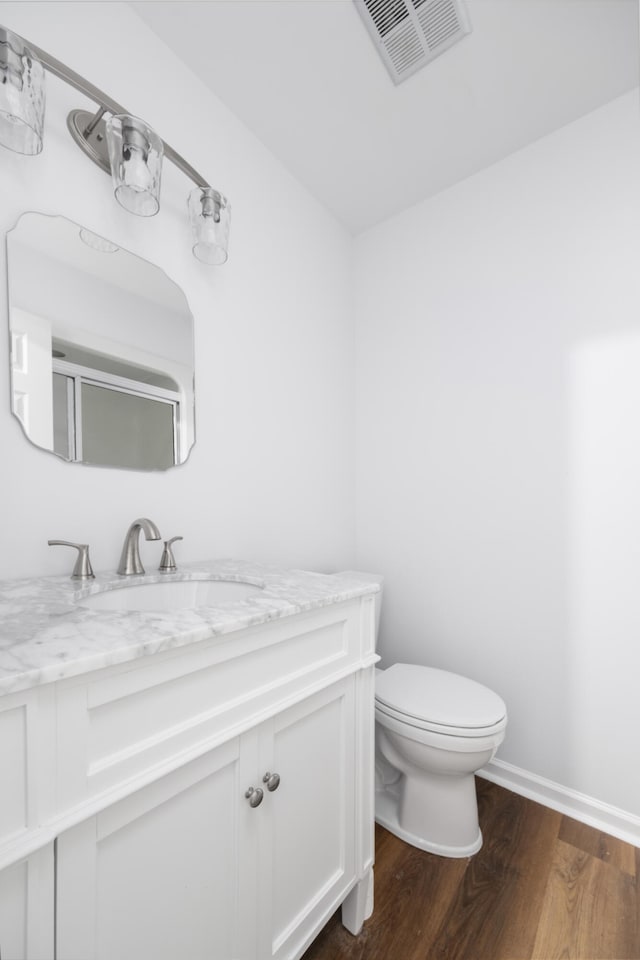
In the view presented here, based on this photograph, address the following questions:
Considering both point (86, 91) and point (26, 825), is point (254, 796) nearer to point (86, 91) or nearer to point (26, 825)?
point (26, 825)

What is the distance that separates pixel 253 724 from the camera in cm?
78

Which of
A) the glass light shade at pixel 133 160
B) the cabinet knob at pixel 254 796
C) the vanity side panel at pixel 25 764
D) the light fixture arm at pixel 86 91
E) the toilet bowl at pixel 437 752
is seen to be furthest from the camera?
the toilet bowl at pixel 437 752

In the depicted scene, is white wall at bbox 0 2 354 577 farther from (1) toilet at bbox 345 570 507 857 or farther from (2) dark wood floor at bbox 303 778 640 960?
(2) dark wood floor at bbox 303 778 640 960

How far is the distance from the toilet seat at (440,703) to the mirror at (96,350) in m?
1.02

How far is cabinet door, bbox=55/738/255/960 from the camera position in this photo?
1.87ft

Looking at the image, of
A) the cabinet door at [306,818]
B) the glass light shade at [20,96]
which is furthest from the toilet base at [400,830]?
the glass light shade at [20,96]

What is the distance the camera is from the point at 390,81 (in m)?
1.43

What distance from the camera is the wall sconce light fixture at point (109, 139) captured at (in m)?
0.85

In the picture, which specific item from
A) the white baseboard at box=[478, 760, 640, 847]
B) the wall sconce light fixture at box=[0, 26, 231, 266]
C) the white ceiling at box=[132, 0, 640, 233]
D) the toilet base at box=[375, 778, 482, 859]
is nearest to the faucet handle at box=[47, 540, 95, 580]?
the wall sconce light fixture at box=[0, 26, 231, 266]

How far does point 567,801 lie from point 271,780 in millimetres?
1285

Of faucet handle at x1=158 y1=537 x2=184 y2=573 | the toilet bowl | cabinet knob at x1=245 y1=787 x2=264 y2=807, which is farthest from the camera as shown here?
the toilet bowl

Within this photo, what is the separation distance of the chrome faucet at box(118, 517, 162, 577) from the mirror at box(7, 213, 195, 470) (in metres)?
0.19

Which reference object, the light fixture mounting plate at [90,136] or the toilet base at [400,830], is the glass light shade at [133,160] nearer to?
the light fixture mounting plate at [90,136]

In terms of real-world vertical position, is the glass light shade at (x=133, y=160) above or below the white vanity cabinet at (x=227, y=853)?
above
